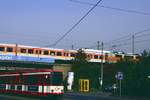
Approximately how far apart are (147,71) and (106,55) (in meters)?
50.0

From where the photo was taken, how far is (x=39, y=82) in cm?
4147

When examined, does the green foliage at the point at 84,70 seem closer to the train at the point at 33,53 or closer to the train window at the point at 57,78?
the train at the point at 33,53

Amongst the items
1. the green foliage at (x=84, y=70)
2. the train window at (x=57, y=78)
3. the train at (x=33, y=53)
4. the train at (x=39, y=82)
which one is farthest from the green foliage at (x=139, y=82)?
the train at (x=33, y=53)

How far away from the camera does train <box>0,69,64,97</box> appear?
40.8m

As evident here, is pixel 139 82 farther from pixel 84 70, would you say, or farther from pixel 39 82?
pixel 84 70

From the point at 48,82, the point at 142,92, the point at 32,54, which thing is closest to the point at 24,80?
the point at 48,82

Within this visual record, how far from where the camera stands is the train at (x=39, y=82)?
→ 1605 inches

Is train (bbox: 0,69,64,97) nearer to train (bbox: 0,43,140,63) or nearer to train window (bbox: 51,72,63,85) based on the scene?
train window (bbox: 51,72,63,85)

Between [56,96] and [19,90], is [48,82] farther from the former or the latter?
[19,90]

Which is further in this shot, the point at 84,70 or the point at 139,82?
the point at 84,70

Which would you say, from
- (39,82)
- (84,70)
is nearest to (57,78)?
(39,82)

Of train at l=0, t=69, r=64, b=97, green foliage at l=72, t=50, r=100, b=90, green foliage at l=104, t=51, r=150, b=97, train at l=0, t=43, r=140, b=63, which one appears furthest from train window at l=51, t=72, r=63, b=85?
train at l=0, t=43, r=140, b=63

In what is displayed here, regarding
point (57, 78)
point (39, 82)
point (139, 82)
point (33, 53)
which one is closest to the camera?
point (57, 78)

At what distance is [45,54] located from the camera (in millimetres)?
88312
